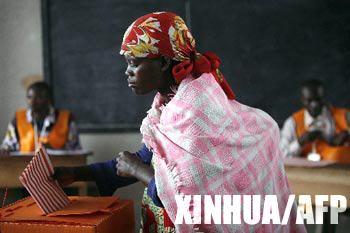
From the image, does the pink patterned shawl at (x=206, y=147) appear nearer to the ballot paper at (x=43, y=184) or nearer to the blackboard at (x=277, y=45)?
the ballot paper at (x=43, y=184)

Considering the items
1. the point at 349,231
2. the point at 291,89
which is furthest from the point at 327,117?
the point at 349,231

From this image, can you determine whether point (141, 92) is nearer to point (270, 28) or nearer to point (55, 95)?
point (270, 28)

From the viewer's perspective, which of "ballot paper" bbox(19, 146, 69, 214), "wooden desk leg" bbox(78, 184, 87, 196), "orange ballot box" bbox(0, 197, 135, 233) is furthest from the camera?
"wooden desk leg" bbox(78, 184, 87, 196)

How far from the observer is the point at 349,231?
12.8 ft

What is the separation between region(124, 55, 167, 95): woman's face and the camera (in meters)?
1.61

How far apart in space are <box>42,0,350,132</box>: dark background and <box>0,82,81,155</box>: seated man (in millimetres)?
650

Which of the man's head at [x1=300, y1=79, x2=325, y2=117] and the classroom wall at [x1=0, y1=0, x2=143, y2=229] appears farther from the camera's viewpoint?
the classroom wall at [x1=0, y1=0, x2=143, y2=229]

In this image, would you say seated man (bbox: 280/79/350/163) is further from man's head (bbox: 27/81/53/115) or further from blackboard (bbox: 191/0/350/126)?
man's head (bbox: 27/81/53/115)

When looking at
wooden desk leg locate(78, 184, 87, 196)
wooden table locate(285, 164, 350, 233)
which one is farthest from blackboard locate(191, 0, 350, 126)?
wooden desk leg locate(78, 184, 87, 196)

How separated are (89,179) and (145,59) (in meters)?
0.53

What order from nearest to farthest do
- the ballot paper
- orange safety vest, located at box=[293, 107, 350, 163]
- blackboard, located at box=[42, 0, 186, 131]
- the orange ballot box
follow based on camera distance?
the orange ballot box → the ballot paper → orange safety vest, located at box=[293, 107, 350, 163] → blackboard, located at box=[42, 0, 186, 131]

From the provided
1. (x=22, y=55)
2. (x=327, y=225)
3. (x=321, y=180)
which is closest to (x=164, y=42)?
(x=321, y=180)

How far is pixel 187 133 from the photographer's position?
1.47 m

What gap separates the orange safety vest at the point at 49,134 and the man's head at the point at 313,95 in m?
2.20
